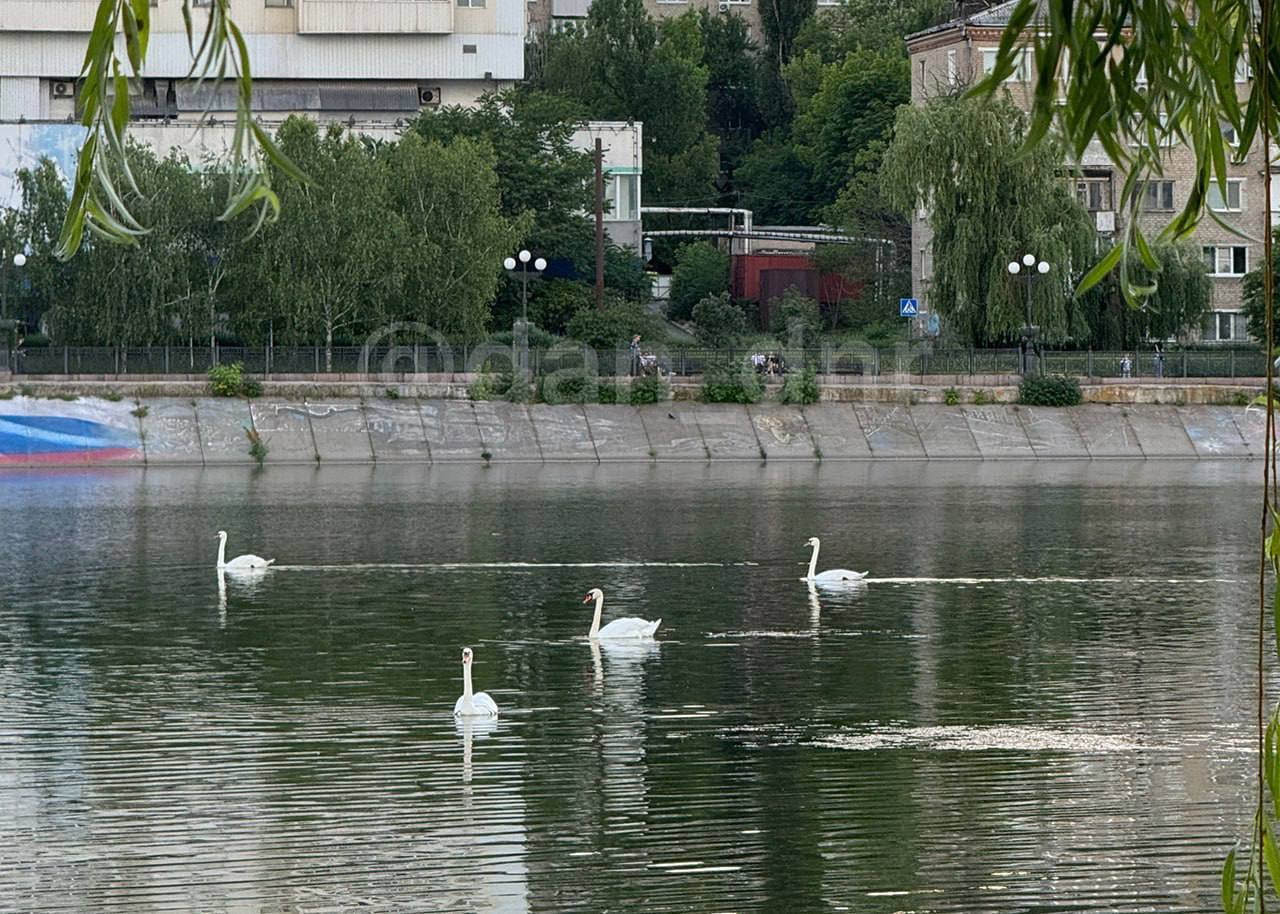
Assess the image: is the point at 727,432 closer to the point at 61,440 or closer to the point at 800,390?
the point at 800,390

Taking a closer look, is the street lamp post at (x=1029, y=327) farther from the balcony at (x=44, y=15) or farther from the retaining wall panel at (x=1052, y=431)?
the balcony at (x=44, y=15)

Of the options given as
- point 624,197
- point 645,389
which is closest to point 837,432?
point 645,389

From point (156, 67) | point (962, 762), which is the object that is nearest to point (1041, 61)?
point (962, 762)

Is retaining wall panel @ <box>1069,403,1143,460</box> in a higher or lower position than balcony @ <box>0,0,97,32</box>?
lower

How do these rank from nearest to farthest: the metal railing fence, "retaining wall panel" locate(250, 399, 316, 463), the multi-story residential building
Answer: "retaining wall panel" locate(250, 399, 316, 463) → the metal railing fence → the multi-story residential building

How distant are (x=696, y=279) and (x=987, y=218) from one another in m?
21.3

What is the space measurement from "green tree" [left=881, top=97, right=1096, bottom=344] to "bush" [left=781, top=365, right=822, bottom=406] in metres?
6.83

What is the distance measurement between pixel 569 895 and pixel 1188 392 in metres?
55.5

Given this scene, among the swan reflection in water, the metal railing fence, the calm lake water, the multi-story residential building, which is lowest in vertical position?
the calm lake water

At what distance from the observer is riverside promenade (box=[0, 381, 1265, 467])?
Answer: 62.3m

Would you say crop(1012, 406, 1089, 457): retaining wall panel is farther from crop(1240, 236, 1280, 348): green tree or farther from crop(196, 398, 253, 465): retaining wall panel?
crop(196, 398, 253, 465): retaining wall panel

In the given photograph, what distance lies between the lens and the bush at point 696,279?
88250mm

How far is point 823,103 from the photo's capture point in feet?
338

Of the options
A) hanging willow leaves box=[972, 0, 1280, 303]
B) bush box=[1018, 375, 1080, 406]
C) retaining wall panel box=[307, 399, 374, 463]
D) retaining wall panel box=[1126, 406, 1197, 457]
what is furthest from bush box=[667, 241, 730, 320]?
hanging willow leaves box=[972, 0, 1280, 303]
